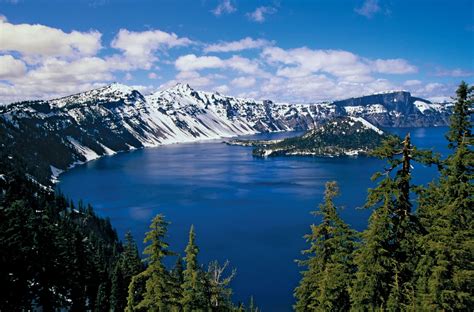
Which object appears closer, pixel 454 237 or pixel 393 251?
pixel 454 237

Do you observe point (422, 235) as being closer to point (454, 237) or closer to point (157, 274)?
point (454, 237)

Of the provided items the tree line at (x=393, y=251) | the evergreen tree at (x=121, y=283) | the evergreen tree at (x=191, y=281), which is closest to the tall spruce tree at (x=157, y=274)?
the tree line at (x=393, y=251)

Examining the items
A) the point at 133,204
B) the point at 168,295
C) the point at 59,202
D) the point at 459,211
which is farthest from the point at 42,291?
the point at 133,204

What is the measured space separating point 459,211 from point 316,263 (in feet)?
34.8

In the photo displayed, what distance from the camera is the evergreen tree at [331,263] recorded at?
2420 cm

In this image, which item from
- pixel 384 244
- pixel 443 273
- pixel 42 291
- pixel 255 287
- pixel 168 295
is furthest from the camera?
pixel 255 287

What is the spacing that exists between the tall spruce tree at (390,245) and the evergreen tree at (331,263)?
249 cm

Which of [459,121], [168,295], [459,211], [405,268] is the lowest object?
[168,295]

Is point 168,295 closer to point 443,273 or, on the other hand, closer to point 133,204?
point 443,273

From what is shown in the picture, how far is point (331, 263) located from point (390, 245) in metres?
5.21

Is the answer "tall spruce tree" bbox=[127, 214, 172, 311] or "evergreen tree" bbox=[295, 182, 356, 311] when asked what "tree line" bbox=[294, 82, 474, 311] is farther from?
"tall spruce tree" bbox=[127, 214, 172, 311]

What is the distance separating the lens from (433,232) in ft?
62.7

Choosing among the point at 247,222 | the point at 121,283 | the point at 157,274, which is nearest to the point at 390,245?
the point at 157,274

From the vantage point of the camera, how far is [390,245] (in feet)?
68.7
